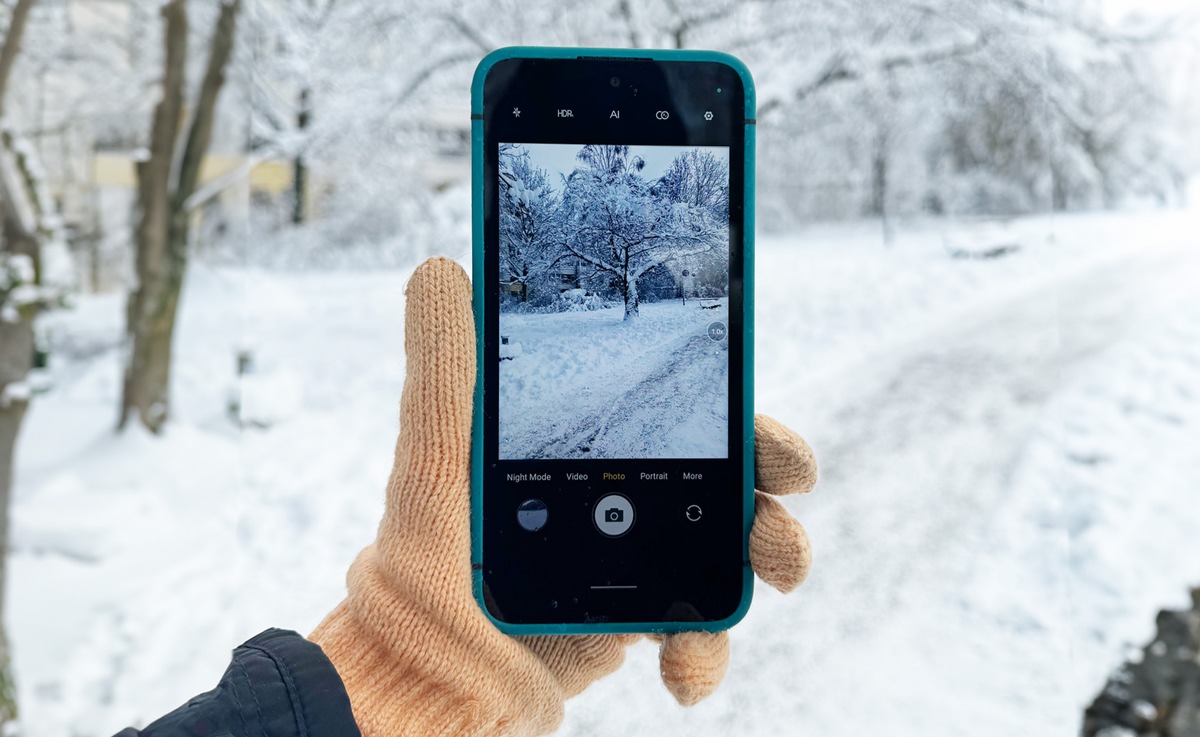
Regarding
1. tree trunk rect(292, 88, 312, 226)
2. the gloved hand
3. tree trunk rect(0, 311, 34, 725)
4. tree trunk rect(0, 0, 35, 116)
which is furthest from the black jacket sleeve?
tree trunk rect(292, 88, 312, 226)

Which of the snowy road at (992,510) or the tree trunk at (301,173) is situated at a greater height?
the tree trunk at (301,173)

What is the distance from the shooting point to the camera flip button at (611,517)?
321 mm

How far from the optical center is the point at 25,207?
943 millimetres

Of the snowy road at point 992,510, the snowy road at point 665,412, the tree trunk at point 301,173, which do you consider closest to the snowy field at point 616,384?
the snowy road at point 665,412

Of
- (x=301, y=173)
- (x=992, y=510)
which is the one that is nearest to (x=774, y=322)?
(x=992, y=510)

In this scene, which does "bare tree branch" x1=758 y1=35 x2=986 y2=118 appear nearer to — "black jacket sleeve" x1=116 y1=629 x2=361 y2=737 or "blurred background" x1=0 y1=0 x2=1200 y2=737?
"blurred background" x1=0 y1=0 x2=1200 y2=737

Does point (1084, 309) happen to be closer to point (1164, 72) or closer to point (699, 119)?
point (1164, 72)

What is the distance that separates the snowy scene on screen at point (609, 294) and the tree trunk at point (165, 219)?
108cm

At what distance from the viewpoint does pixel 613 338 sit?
32 centimetres

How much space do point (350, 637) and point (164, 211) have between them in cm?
109

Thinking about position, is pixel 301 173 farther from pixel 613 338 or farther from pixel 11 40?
pixel 613 338

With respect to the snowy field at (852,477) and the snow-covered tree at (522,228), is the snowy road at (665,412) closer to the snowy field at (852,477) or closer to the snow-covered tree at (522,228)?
the snow-covered tree at (522,228)

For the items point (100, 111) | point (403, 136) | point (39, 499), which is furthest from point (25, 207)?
A: point (403, 136)

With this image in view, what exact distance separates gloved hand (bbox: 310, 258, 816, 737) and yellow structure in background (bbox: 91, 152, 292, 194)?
105cm
